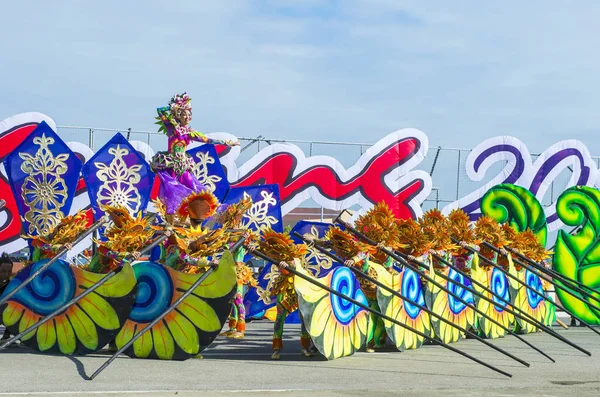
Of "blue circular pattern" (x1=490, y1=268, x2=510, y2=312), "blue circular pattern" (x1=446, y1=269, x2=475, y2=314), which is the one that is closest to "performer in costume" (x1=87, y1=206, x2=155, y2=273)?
"blue circular pattern" (x1=446, y1=269, x2=475, y2=314)

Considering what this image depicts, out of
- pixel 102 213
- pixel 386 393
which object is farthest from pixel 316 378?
pixel 102 213

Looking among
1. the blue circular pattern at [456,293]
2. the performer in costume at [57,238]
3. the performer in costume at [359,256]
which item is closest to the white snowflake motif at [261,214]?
the performer in costume at [359,256]

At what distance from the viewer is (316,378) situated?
27.7 ft

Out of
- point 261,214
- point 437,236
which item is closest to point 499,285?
point 437,236

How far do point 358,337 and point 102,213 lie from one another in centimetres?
358

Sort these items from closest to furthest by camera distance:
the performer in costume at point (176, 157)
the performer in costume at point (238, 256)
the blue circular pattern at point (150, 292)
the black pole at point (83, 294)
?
the black pole at point (83, 294), the blue circular pattern at point (150, 292), the performer in costume at point (238, 256), the performer in costume at point (176, 157)

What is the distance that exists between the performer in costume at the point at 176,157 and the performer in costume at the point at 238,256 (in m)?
0.60

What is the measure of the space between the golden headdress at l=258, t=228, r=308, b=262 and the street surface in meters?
1.14

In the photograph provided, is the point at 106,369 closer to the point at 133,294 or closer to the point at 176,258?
the point at 133,294

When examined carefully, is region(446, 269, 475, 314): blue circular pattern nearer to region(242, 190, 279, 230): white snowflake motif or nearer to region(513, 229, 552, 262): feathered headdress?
region(513, 229, 552, 262): feathered headdress

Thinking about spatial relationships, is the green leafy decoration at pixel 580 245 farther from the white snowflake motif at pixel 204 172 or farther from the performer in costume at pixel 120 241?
the performer in costume at pixel 120 241

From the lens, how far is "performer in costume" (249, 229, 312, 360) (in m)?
9.77

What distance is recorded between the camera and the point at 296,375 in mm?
8633

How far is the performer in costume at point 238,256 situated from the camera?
1043 centimetres
